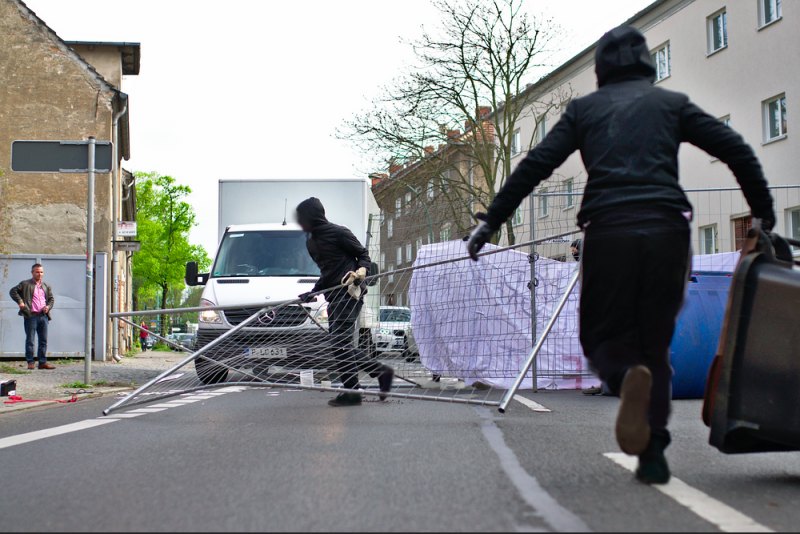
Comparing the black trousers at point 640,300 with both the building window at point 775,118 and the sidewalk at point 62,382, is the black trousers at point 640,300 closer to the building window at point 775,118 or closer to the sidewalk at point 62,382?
the sidewalk at point 62,382

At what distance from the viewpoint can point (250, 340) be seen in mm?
8328

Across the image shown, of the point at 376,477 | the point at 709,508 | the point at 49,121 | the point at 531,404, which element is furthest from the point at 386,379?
the point at 49,121

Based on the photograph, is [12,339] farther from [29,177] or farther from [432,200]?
[432,200]

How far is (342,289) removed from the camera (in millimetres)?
7891

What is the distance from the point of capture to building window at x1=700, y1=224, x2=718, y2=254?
33.6ft

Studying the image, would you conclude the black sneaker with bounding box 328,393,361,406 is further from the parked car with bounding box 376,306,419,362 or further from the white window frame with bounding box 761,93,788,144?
the white window frame with bounding box 761,93,788,144

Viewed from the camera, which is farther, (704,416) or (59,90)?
(59,90)

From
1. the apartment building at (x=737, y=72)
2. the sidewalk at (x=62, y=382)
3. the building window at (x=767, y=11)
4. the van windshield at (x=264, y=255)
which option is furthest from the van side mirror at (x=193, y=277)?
the building window at (x=767, y=11)

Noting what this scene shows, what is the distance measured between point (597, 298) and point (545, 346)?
5465 mm

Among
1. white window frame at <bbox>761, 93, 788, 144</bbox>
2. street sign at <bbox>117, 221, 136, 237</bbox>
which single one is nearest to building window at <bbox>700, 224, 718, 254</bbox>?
street sign at <bbox>117, 221, 136, 237</bbox>

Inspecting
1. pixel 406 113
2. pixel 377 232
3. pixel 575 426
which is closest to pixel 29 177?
pixel 406 113

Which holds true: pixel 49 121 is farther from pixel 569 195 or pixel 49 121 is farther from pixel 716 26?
pixel 716 26

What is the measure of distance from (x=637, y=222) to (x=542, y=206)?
5943mm

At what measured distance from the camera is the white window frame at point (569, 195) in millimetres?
9219
